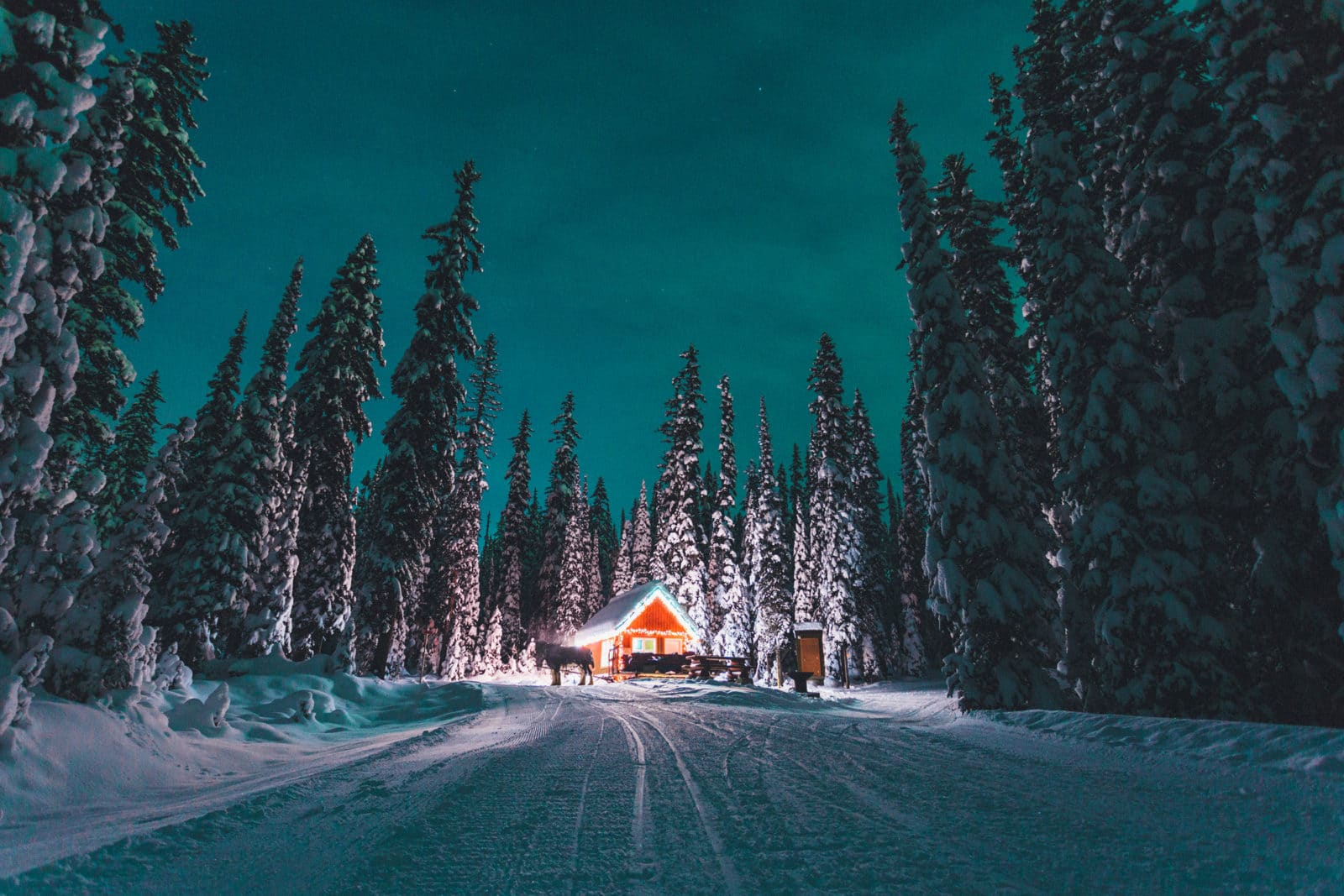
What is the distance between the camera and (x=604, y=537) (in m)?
81.9

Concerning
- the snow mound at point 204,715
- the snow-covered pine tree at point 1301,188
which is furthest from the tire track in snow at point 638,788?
the snow-covered pine tree at point 1301,188

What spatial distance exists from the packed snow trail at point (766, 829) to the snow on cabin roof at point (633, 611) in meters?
28.8

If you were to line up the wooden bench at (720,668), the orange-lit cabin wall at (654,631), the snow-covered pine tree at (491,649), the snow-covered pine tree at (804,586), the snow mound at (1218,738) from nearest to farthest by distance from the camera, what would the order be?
the snow mound at (1218,738)
the wooden bench at (720,668)
the orange-lit cabin wall at (654,631)
the snow-covered pine tree at (804,586)
the snow-covered pine tree at (491,649)

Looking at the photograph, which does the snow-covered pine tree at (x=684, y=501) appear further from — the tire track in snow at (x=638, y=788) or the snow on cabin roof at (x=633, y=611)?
the tire track in snow at (x=638, y=788)

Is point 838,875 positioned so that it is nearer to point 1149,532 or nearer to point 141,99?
point 1149,532

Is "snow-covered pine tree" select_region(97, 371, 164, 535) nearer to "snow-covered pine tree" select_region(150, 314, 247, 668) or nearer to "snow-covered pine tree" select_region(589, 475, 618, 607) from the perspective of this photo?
"snow-covered pine tree" select_region(150, 314, 247, 668)

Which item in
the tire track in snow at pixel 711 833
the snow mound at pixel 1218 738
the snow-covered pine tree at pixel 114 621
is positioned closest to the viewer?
the tire track in snow at pixel 711 833

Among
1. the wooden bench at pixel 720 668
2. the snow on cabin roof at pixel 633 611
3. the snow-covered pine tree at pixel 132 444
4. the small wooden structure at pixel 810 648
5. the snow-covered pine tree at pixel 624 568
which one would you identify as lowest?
the wooden bench at pixel 720 668

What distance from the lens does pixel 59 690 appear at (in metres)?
7.32

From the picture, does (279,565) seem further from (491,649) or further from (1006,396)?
(1006,396)

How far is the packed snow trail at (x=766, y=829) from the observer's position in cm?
321

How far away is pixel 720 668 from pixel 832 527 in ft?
37.8

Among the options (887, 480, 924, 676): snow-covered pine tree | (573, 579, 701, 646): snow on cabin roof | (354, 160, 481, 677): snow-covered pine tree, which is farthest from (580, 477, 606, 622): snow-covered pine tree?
(354, 160, 481, 677): snow-covered pine tree

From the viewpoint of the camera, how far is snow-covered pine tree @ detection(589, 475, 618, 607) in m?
70.1
